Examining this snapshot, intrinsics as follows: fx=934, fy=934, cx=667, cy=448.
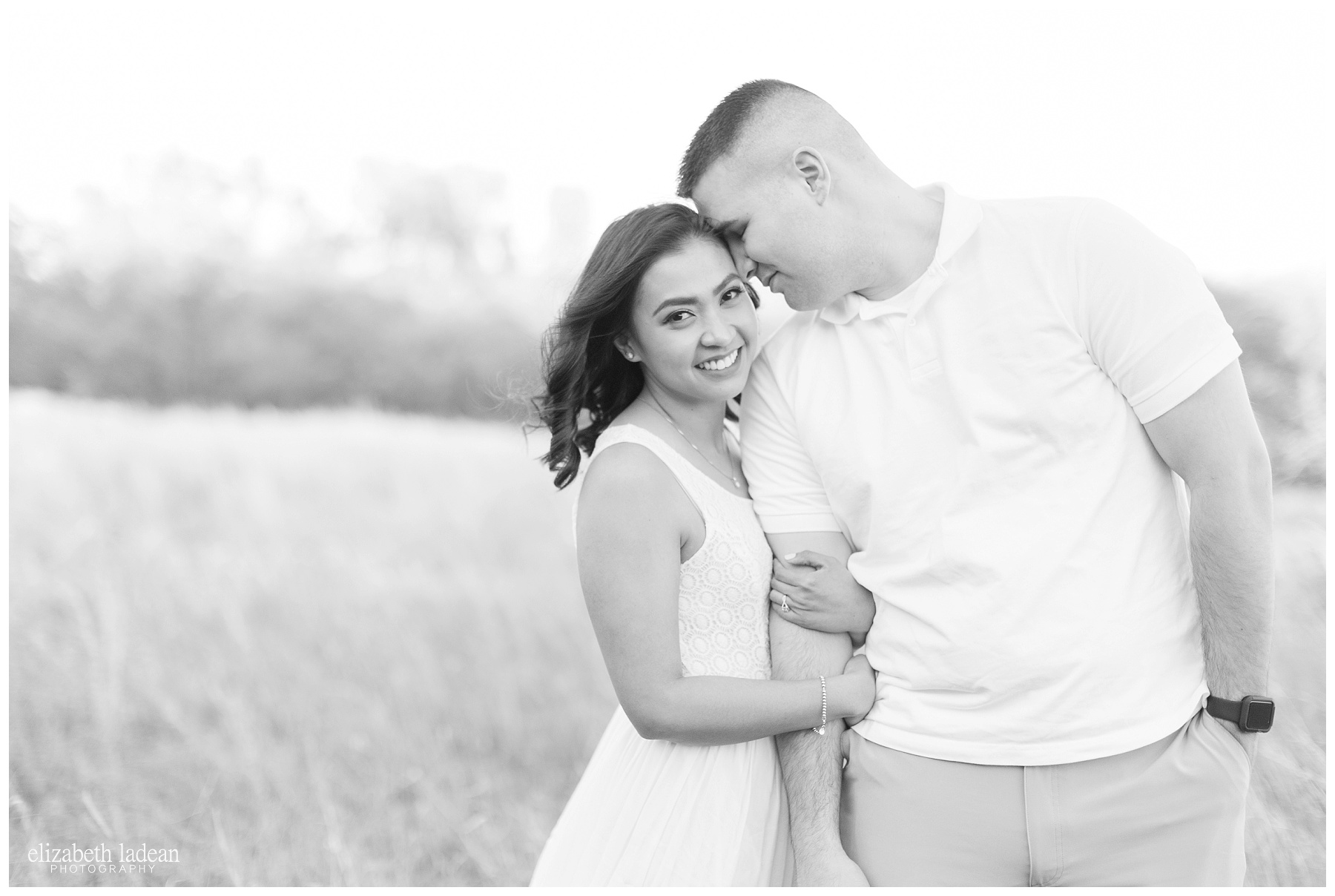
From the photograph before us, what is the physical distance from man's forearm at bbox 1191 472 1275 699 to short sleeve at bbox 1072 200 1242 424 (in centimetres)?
24

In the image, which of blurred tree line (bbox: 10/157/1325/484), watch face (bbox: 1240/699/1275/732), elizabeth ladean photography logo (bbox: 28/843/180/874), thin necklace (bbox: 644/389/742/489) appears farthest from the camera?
blurred tree line (bbox: 10/157/1325/484)

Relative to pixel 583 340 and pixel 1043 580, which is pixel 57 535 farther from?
pixel 1043 580

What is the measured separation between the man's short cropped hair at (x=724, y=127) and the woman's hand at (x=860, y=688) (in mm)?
1204

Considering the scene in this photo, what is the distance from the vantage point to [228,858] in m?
3.71

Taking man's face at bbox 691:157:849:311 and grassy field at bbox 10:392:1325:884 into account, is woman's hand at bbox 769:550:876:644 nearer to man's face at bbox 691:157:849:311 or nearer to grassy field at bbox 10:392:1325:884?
man's face at bbox 691:157:849:311

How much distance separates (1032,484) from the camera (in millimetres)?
1944

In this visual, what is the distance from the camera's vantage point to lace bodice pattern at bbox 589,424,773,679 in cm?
211

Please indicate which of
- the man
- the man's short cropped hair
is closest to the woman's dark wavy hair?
the man's short cropped hair

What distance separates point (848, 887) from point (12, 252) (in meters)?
11.2

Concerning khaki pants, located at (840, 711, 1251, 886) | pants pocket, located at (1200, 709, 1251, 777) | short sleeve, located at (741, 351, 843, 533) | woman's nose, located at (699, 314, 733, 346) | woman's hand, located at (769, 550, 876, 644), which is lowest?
khaki pants, located at (840, 711, 1251, 886)

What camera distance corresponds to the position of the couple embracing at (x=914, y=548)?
6.29 ft

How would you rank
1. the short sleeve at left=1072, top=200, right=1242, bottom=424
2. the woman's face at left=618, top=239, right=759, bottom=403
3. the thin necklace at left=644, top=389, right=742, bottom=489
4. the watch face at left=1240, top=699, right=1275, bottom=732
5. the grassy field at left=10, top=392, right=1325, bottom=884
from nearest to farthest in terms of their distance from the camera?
the short sleeve at left=1072, top=200, right=1242, bottom=424, the watch face at left=1240, top=699, right=1275, bottom=732, the woman's face at left=618, top=239, right=759, bottom=403, the thin necklace at left=644, top=389, right=742, bottom=489, the grassy field at left=10, top=392, right=1325, bottom=884

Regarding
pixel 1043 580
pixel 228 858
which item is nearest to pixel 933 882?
pixel 1043 580

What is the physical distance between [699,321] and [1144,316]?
938 mm
